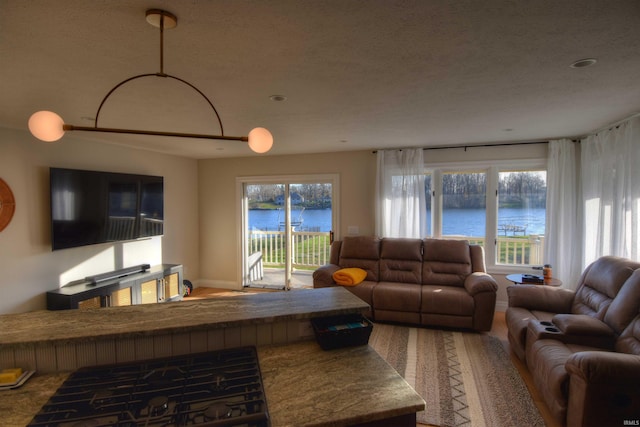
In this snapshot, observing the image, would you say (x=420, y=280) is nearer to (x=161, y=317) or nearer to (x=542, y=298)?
(x=542, y=298)

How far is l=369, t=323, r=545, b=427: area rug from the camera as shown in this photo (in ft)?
7.47

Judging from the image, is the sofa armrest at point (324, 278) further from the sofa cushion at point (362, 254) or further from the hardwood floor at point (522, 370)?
the hardwood floor at point (522, 370)

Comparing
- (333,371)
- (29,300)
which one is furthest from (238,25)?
(29,300)

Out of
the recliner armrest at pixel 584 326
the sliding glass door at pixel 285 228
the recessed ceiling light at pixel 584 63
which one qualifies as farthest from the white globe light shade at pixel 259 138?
the sliding glass door at pixel 285 228

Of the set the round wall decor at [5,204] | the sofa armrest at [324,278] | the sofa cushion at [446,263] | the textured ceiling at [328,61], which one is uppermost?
the textured ceiling at [328,61]

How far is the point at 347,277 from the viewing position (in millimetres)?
4109

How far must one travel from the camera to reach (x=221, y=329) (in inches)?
54.7

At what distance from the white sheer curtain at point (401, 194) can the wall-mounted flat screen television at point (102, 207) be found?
331 centimetres

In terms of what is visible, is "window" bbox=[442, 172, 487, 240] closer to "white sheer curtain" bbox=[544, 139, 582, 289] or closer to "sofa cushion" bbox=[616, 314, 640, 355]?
"white sheer curtain" bbox=[544, 139, 582, 289]

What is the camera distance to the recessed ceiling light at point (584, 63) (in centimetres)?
178

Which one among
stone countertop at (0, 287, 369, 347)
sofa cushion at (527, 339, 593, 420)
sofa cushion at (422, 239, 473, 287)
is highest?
stone countertop at (0, 287, 369, 347)

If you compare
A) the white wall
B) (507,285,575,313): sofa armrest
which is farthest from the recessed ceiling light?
the white wall

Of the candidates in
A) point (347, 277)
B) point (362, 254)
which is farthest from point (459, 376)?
point (362, 254)

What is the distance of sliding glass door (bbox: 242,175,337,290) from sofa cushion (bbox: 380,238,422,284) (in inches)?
44.4
